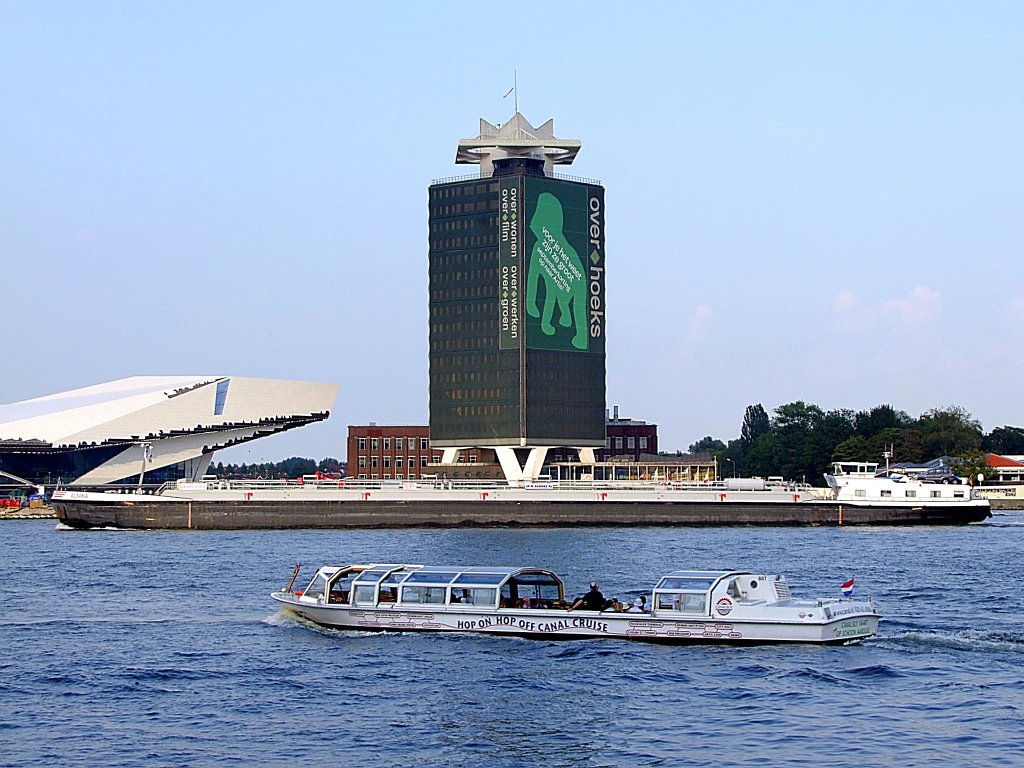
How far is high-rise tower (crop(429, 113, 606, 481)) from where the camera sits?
164m

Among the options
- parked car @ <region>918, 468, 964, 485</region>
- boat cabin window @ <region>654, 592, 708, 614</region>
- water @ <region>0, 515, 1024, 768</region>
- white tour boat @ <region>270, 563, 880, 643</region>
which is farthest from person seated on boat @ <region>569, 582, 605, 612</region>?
parked car @ <region>918, 468, 964, 485</region>

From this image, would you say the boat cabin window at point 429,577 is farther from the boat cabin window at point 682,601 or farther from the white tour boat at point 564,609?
the boat cabin window at point 682,601

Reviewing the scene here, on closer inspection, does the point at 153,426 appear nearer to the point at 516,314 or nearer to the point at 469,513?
the point at 516,314

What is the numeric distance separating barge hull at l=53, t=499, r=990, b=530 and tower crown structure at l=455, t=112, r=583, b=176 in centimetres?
5496

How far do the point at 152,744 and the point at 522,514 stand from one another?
3948 inches

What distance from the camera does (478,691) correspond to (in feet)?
127

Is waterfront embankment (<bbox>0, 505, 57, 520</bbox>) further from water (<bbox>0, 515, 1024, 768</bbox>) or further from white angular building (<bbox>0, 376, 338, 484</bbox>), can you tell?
water (<bbox>0, 515, 1024, 768</bbox>)

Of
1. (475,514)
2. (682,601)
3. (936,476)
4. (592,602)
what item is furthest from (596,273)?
(682,601)

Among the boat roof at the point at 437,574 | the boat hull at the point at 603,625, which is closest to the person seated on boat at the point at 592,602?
the boat hull at the point at 603,625

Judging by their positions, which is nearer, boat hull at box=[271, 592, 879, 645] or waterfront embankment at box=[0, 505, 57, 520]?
boat hull at box=[271, 592, 879, 645]

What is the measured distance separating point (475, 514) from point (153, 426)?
50.1 m

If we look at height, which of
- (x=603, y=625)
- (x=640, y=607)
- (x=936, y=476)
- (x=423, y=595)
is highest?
(x=936, y=476)

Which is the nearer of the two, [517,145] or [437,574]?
[437,574]

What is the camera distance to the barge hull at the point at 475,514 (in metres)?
130
